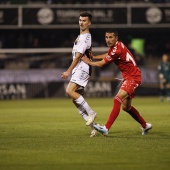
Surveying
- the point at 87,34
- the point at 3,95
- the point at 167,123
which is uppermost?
the point at 87,34

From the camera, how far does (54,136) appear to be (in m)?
11.1

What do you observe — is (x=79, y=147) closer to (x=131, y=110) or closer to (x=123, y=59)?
(x=131, y=110)

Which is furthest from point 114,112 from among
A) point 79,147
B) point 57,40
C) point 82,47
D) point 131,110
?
point 57,40

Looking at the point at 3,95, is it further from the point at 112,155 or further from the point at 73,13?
the point at 112,155

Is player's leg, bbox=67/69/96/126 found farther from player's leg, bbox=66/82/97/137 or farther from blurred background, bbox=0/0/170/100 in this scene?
blurred background, bbox=0/0/170/100

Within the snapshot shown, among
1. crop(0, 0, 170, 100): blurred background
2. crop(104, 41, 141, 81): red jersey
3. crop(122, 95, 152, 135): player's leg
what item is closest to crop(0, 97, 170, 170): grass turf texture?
crop(122, 95, 152, 135): player's leg

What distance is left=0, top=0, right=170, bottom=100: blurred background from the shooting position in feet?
92.1

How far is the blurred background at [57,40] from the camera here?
28.1 metres

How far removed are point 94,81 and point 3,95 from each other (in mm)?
4449

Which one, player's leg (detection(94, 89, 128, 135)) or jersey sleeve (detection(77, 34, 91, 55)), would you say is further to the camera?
jersey sleeve (detection(77, 34, 91, 55))

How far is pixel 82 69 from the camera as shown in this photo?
11195 millimetres

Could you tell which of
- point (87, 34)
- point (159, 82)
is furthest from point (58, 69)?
point (87, 34)

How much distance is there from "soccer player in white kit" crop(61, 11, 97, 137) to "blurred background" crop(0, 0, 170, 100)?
16.6 m

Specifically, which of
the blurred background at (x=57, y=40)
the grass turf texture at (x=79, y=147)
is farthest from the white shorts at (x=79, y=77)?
the blurred background at (x=57, y=40)
